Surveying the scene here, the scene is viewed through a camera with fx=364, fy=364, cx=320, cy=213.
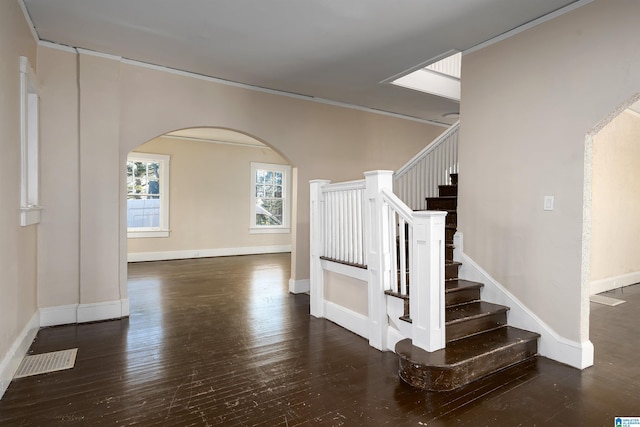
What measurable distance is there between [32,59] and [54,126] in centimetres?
62

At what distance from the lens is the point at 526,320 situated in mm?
3131

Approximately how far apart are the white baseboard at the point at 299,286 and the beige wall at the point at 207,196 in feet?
13.1

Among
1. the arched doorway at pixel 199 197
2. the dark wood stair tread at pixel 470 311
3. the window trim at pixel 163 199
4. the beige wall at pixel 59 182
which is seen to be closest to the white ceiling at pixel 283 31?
the beige wall at pixel 59 182

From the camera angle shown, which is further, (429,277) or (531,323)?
(531,323)

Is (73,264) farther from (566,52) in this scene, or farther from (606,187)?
(606,187)

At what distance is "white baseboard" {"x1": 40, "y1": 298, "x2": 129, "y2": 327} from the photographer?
3.63m

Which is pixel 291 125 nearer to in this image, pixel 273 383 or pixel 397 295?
pixel 397 295

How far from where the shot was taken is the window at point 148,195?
773cm

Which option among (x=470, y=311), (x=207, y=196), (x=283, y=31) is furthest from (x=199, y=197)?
(x=470, y=311)

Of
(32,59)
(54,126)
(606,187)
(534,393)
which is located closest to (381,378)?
(534,393)

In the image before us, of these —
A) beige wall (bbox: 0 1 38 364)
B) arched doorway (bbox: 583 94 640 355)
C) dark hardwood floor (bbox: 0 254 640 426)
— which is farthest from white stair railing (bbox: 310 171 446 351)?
arched doorway (bbox: 583 94 640 355)

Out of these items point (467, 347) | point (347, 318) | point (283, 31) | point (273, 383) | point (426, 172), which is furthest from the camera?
point (426, 172)

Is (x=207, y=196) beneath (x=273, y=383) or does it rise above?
above

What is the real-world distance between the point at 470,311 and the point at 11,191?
11.9ft
